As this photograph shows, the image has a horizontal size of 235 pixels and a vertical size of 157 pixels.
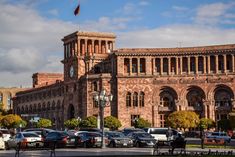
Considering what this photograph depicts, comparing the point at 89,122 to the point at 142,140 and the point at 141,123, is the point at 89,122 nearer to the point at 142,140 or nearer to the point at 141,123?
the point at 141,123

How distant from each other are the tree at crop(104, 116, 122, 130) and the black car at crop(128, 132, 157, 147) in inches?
1576

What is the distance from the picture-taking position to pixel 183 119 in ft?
295

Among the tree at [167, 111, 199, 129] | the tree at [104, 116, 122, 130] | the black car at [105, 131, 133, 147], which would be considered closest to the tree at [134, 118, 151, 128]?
the tree at [104, 116, 122, 130]

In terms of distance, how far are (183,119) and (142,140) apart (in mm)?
39501

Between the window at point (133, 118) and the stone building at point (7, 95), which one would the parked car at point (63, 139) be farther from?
the stone building at point (7, 95)

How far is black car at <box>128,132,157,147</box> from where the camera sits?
167 ft

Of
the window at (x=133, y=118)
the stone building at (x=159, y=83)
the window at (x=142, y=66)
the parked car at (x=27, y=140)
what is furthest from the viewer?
the window at (x=142, y=66)

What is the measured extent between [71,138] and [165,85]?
5198cm

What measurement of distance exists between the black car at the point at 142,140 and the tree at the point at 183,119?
37540 millimetres

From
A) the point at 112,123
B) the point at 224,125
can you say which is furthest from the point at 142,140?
the point at 112,123

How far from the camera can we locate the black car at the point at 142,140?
50906mm

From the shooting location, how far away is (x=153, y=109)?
9988 centimetres

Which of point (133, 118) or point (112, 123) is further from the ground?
point (133, 118)

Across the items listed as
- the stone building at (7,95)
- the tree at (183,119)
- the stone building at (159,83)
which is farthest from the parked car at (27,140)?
the stone building at (7,95)
